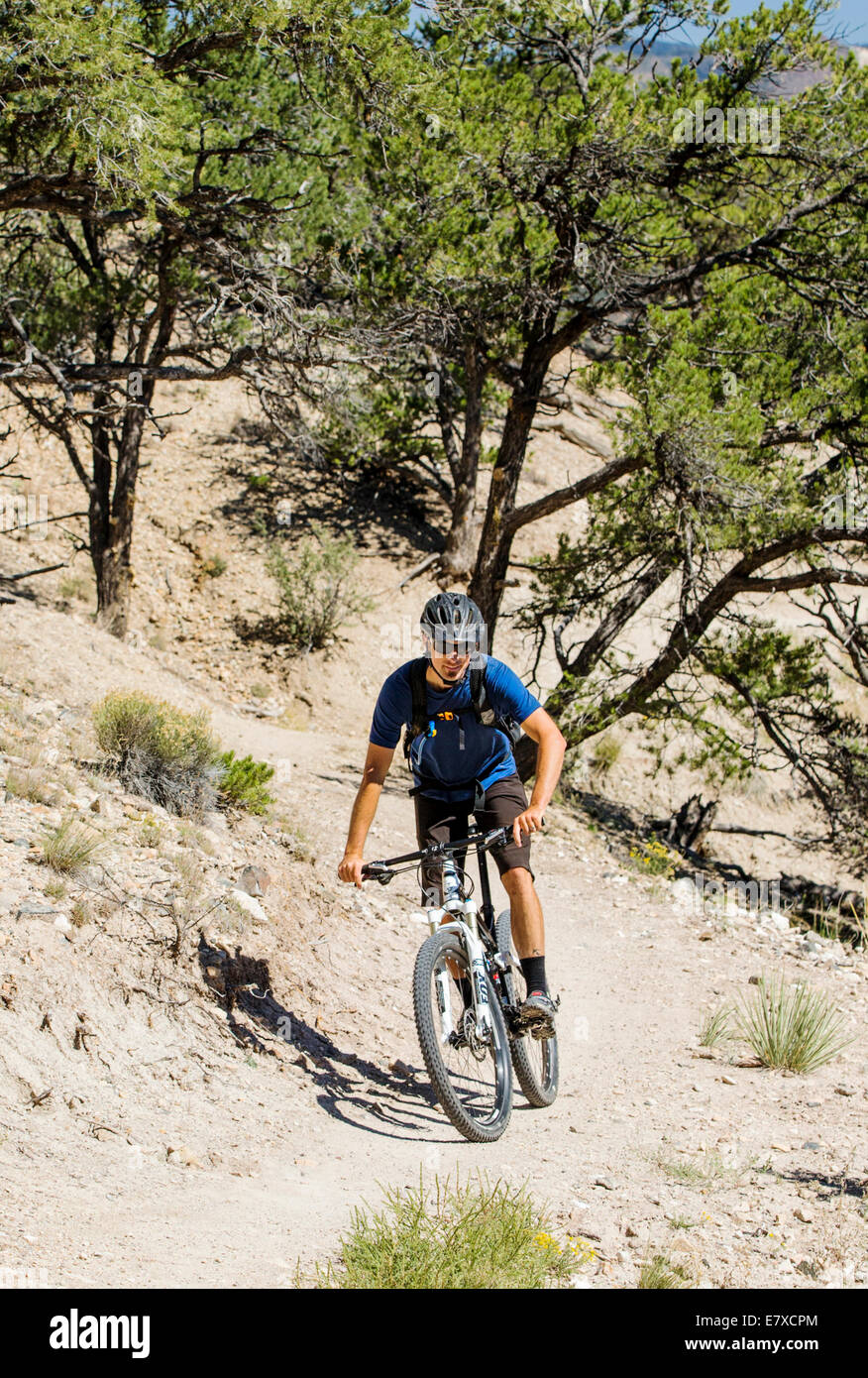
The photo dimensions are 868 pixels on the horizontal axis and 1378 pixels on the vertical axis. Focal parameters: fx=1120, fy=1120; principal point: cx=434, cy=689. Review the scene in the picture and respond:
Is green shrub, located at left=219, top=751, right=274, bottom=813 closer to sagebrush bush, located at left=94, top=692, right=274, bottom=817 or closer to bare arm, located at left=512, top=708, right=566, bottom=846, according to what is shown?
sagebrush bush, located at left=94, top=692, right=274, bottom=817

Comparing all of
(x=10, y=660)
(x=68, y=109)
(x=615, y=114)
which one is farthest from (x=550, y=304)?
(x=10, y=660)

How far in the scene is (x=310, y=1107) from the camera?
482cm

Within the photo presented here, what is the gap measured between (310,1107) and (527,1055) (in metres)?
0.99

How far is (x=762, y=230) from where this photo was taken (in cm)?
1150

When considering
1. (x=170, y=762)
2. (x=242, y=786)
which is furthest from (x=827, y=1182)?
(x=170, y=762)

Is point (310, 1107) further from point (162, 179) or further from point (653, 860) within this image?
point (653, 860)

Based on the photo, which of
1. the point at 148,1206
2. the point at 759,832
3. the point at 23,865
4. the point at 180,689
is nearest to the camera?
the point at 148,1206

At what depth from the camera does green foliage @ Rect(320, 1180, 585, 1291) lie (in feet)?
10.5

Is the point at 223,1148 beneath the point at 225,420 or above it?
beneath

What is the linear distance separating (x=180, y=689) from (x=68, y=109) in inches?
245

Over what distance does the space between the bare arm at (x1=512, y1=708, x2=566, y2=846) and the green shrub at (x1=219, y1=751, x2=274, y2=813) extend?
11.1 feet

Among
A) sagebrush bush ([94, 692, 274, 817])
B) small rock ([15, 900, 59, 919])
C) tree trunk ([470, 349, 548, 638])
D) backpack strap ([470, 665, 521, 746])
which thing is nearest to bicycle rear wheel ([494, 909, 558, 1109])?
backpack strap ([470, 665, 521, 746])

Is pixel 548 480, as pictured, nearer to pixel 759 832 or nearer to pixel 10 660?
pixel 759 832

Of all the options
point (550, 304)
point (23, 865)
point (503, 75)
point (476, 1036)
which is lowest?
point (476, 1036)
